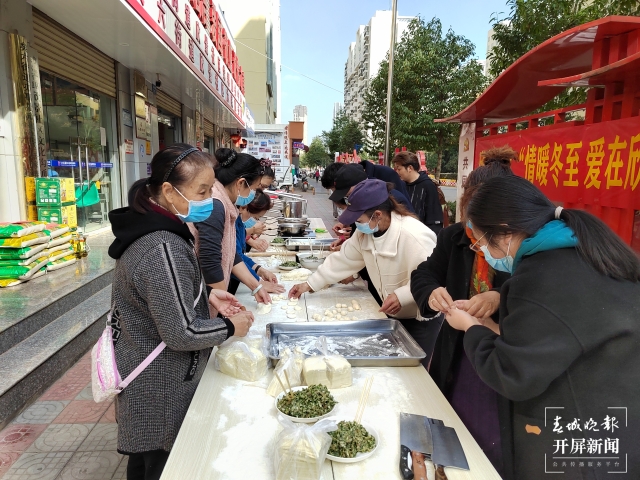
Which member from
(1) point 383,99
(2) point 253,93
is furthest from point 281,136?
(2) point 253,93

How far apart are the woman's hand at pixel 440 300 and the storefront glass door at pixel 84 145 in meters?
5.74

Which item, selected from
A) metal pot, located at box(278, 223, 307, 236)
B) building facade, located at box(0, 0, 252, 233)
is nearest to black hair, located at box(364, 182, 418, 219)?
metal pot, located at box(278, 223, 307, 236)

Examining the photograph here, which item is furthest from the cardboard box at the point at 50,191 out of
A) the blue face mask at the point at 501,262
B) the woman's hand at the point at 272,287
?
the blue face mask at the point at 501,262

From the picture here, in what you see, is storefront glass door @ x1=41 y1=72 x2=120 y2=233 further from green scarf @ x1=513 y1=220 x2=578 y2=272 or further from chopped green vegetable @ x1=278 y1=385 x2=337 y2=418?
green scarf @ x1=513 y1=220 x2=578 y2=272

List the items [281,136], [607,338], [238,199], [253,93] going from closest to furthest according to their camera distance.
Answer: [607,338]
[238,199]
[281,136]
[253,93]

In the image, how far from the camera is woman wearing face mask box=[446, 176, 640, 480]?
1.06 m

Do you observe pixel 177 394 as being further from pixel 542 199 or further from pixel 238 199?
pixel 238 199

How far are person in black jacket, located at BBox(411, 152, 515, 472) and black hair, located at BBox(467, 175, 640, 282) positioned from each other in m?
0.41

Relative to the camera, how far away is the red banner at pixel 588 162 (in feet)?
8.57

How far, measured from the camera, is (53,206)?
5.05 metres

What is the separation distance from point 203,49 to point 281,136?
31.1 feet

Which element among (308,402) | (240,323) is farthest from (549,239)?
(240,323)

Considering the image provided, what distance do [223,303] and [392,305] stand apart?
2.99 feet

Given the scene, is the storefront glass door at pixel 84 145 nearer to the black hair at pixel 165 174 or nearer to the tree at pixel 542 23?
the black hair at pixel 165 174
